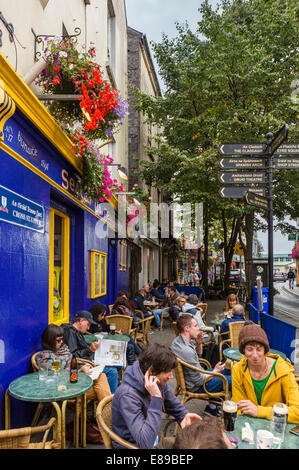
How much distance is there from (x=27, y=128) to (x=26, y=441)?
138 inches

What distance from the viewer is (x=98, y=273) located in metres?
9.48

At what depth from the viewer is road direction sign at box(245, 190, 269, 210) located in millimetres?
6152

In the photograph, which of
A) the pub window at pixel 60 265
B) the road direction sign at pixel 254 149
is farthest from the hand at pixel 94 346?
the road direction sign at pixel 254 149

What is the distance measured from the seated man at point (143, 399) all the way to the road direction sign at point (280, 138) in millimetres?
4375

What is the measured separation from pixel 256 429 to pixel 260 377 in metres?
0.57

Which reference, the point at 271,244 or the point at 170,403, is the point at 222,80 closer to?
the point at 271,244

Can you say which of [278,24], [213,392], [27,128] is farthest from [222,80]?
[213,392]

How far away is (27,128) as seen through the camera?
457 cm

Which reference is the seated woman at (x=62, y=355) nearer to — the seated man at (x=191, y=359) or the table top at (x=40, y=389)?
the table top at (x=40, y=389)

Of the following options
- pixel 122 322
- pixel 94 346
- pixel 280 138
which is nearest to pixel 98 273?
pixel 122 322

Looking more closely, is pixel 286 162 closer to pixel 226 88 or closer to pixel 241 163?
pixel 241 163

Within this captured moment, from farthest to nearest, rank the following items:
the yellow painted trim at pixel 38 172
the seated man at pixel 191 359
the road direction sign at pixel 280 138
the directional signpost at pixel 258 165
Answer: the directional signpost at pixel 258 165 < the road direction sign at pixel 280 138 < the seated man at pixel 191 359 < the yellow painted trim at pixel 38 172

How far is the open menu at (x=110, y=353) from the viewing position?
514cm

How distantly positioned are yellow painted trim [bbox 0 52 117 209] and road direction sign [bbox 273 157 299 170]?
361cm
